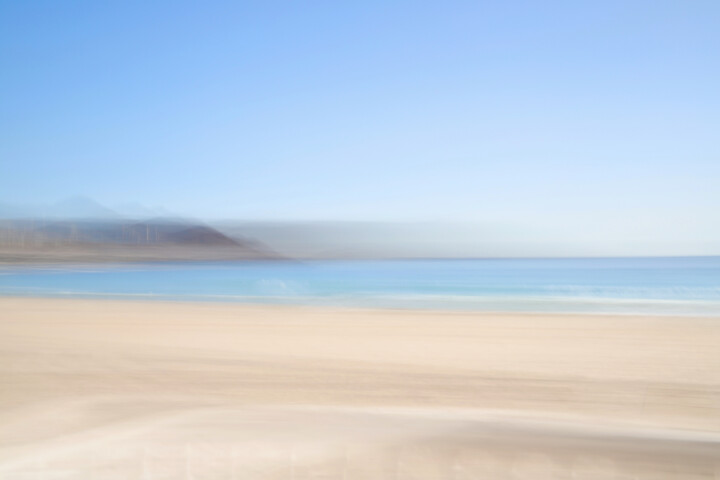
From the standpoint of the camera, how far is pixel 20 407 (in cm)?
292

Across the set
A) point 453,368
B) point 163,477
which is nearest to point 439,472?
point 163,477

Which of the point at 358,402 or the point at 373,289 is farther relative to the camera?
the point at 373,289

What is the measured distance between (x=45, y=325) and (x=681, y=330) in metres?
6.98

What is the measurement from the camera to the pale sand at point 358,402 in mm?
2045

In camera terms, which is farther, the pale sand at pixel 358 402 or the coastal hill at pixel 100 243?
the coastal hill at pixel 100 243

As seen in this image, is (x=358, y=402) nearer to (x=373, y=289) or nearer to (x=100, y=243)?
(x=100, y=243)

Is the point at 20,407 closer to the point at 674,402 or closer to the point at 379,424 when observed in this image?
the point at 379,424

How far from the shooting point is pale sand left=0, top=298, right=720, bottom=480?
2045mm

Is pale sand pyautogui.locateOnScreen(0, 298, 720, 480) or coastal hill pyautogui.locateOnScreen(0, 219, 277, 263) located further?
coastal hill pyautogui.locateOnScreen(0, 219, 277, 263)

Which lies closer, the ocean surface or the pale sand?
the pale sand

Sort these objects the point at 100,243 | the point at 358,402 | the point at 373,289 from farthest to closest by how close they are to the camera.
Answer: the point at 373,289
the point at 100,243
the point at 358,402

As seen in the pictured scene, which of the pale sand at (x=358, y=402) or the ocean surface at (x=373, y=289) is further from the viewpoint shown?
the ocean surface at (x=373, y=289)

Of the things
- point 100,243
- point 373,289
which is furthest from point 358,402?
point 373,289

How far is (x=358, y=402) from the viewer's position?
3.21 meters
